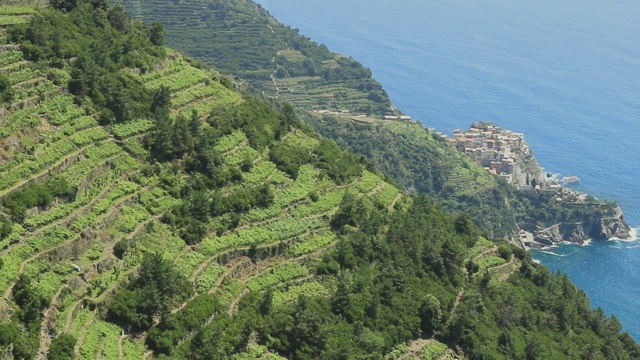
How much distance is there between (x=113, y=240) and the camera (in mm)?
33812

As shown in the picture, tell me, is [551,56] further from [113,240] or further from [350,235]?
[113,240]

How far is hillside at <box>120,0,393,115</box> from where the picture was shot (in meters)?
138

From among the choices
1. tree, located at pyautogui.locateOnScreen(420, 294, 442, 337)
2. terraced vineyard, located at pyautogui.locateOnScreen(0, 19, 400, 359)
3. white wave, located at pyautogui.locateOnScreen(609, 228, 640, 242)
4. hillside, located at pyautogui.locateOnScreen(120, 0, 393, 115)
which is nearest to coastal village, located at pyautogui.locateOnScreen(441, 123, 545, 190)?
white wave, located at pyautogui.locateOnScreen(609, 228, 640, 242)

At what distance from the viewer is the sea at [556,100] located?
10119 cm

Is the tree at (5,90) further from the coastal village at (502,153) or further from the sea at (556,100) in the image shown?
the coastal village at (502,153)

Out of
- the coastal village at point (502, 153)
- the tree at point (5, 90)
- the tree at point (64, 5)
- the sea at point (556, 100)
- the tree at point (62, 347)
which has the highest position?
the sea at point (556, 100)

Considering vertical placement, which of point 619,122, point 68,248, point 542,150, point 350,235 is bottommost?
point 68,248

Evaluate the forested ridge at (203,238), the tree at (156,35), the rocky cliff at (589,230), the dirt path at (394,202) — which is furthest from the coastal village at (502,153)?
the tree at (156,35)

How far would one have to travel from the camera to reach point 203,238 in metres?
37.9

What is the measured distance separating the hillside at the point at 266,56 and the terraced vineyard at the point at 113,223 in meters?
91.2

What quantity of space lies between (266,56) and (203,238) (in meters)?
109

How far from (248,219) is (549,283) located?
22795 millimetres

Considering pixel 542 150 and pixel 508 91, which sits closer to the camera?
pixel 542 150

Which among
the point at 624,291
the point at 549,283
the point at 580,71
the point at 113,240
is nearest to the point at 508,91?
the point at 580,71
